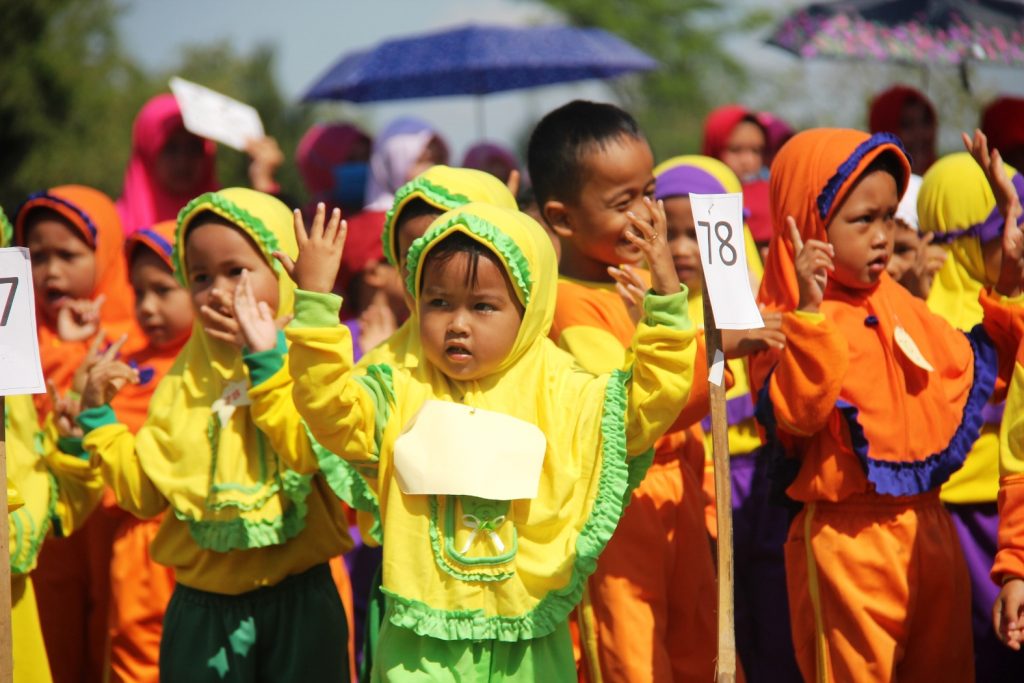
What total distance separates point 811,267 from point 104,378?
2464 millimetres

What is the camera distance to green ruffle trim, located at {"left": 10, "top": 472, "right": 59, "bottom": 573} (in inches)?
181

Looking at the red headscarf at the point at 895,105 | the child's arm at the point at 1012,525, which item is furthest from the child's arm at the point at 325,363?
the red headscarf at the point at 895,105

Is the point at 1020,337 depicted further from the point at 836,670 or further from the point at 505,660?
the point at 505,660

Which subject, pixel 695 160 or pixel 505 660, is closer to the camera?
pixel 505 660

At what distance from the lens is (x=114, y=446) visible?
4773mm

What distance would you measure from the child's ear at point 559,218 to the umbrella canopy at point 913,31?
3234mm

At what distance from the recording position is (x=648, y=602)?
461 cm

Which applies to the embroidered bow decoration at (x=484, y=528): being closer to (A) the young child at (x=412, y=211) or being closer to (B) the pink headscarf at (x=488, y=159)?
(A) the young child at (x=412, y=211)

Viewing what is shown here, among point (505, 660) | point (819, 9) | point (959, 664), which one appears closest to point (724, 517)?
point (505, 660)

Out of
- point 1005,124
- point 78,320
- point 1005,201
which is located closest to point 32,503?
point 78,320

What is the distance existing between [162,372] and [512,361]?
2.17 m

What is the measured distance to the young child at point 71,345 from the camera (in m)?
5.71

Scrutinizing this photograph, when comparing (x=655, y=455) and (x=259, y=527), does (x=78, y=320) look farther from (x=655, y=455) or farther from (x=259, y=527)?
(x=655, y=455)

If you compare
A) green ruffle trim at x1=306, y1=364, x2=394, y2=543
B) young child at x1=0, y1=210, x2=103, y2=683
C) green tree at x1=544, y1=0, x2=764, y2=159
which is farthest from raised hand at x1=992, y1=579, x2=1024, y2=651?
green tree at x1=544, y1=0, x2=764, y2=159
